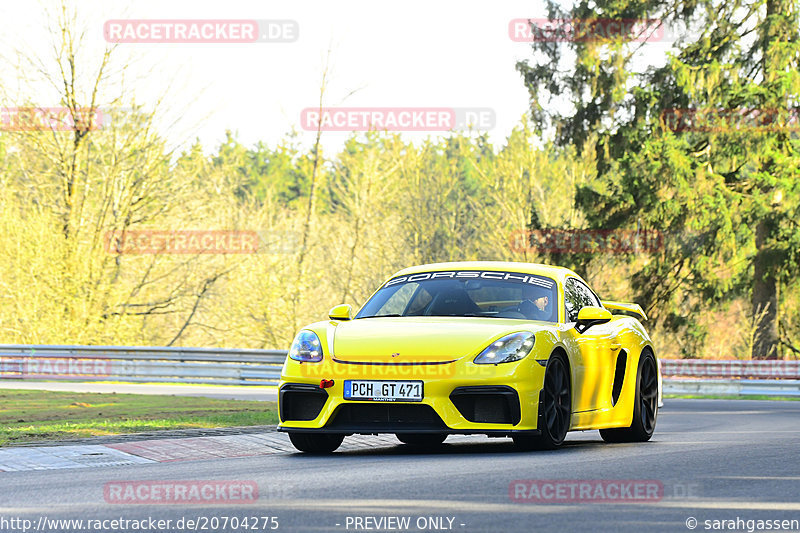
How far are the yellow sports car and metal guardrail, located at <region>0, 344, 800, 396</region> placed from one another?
1560cm

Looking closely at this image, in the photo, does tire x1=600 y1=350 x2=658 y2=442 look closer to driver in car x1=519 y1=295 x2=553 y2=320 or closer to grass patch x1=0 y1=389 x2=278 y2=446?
driver in car x1=519 y1=295 x2=553 y2=320

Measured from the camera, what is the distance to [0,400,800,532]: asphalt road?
610cm

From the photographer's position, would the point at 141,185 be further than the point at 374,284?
No

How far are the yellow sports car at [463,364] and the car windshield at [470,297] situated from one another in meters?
0.01

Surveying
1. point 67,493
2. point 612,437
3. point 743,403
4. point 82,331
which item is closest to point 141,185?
point 82,331

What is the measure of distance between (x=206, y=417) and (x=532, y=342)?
18.4 feet

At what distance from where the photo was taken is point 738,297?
108 ft

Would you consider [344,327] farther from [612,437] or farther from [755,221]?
[755,221]

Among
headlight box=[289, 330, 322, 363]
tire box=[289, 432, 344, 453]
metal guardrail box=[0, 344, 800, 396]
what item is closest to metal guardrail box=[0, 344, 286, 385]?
metal guardrail box=[0, 344, 800, 396]

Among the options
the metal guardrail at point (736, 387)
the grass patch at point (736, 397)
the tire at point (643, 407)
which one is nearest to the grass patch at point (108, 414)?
the tire at point (643, 407)

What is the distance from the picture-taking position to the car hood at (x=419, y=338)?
9.12m

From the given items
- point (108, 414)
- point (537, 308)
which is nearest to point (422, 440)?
point (537, 308)

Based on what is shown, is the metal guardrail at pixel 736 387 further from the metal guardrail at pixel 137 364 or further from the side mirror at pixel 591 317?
the side mirror at pixel 591 317

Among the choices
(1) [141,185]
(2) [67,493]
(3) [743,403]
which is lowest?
(3) [743,403]
